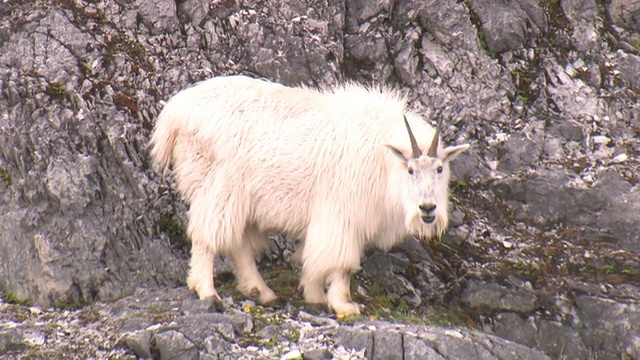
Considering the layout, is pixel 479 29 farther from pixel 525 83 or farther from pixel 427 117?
pixel 427 117

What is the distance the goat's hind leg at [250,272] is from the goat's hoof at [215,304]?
0.60 m

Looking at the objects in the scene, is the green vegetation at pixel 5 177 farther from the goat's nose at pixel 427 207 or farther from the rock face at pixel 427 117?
the goat's nose at pixel 427 207

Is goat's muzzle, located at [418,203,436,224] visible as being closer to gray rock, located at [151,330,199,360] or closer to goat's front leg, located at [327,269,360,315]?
goat's front leg, located at [327,269,360,315]

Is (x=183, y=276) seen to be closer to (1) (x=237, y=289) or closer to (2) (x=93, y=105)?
(1) (x=237, y=289)

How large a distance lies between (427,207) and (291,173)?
1.70m

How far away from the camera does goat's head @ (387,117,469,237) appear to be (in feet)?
30.6

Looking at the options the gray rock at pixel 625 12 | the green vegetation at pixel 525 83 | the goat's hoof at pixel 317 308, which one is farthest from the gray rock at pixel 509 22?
the goat's hoof at pixel 317 308

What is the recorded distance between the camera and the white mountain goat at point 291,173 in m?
10.0

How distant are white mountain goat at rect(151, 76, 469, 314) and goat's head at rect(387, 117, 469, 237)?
0.13 meters

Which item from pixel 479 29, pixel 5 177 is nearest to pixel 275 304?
pixel 5 177

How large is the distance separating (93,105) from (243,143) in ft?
9.16

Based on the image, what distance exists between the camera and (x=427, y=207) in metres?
9.29

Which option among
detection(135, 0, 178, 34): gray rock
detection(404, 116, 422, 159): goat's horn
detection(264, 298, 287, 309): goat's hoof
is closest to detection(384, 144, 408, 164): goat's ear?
detection(404, 116, 422, 159): goat's horn

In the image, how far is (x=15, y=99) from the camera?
39.0 ft
